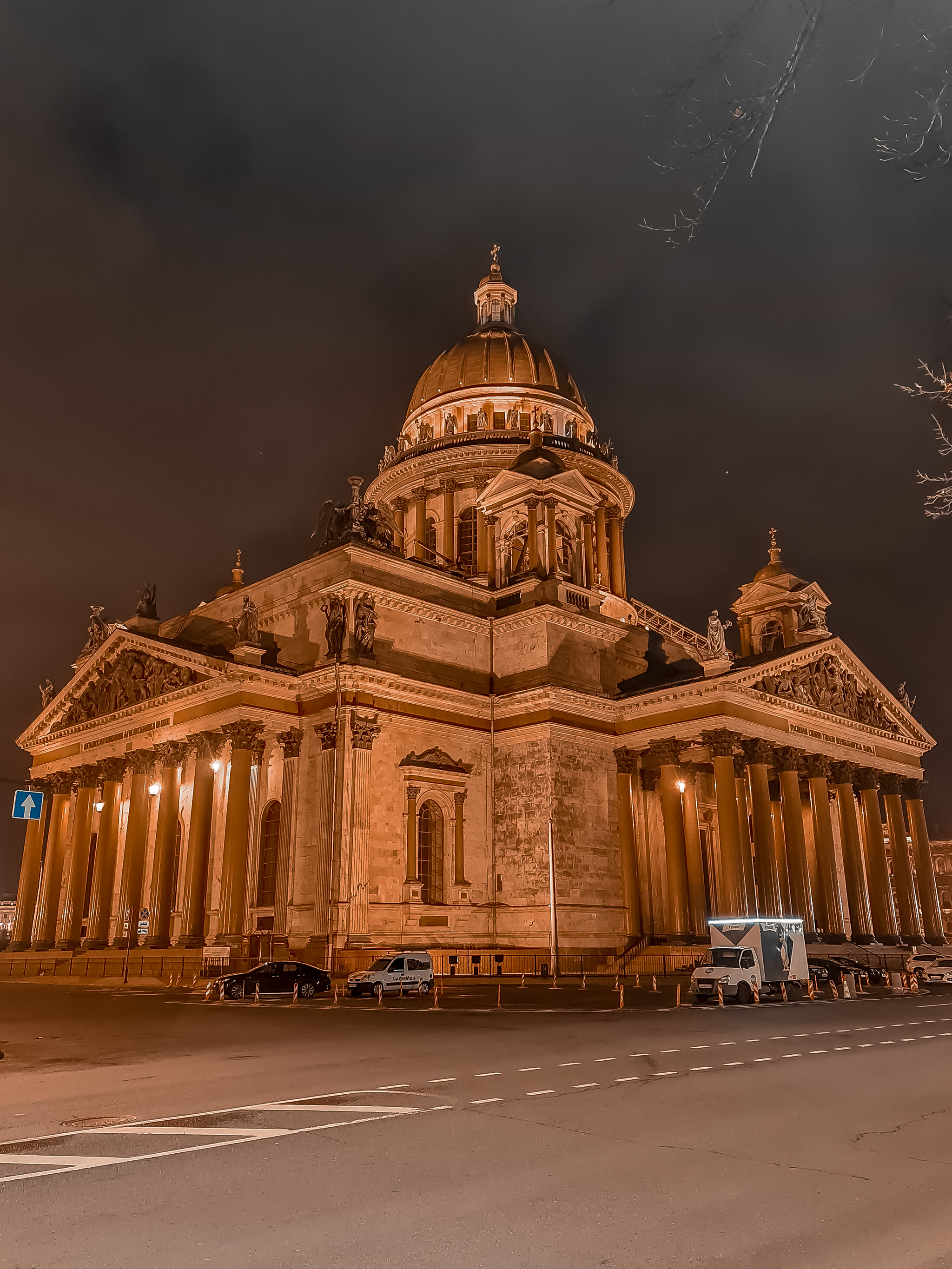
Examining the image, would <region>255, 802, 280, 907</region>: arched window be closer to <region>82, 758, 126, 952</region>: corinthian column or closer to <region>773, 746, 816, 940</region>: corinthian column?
<region>82, 758, 126, 952</region>: corinthian column

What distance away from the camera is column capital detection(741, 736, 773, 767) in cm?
4384

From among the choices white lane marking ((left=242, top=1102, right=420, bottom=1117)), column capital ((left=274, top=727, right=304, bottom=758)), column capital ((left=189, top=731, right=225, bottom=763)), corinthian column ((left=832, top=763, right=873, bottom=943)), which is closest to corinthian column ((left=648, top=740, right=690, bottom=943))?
corinthian column ((left=832, top=763, right=873, bottom=943))

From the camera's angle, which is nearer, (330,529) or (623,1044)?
(623,1044)

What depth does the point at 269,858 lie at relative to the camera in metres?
41.4

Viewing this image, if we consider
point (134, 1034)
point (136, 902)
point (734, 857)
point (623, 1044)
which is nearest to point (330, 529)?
point (136, 902)

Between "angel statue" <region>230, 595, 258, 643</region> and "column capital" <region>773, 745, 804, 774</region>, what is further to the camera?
"column capital" <region>773, 745, 804, 774</region>

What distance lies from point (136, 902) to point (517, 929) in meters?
16.1

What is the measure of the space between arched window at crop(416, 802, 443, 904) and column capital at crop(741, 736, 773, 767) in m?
13.5

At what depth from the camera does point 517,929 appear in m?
42.2

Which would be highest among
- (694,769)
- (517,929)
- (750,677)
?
(750,677)

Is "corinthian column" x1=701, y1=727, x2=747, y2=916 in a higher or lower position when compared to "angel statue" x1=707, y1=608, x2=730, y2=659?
lower

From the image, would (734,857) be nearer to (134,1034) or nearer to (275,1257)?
(134,1034)

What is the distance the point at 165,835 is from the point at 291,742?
21.6ft

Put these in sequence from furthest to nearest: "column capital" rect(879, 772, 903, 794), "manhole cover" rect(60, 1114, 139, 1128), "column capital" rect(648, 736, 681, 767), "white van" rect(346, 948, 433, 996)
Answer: "column capital" rect(879, 772, 903, 794) → "column capital" rect(648, 736, 681, 767) → "white van" rect(346, 948, 433, 996) → "manhole cover" rect(60, 1114, 139, 1128)
